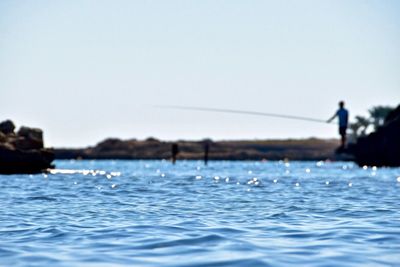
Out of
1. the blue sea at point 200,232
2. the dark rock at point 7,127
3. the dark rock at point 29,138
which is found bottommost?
the blue sea at point 200,232

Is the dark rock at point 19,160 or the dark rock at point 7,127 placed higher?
the dark rock at point 7,127

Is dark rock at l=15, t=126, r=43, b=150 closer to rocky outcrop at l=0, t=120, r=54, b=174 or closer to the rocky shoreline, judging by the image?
rocky outcrop at l=0, t=120, r=54, b=174

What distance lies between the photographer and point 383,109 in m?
Result: 119

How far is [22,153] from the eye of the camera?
41.0 m

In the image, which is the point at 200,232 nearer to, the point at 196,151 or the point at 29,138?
the point at 29,138

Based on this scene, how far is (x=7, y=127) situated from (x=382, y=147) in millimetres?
30106

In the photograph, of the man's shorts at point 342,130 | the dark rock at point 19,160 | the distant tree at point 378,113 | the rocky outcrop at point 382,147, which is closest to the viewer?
the man's shorts at point 342,130

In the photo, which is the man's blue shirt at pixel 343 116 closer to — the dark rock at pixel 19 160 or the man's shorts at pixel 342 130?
the man's shorts at pixel 342 130

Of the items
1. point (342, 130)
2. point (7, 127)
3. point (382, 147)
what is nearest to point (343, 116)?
point (342, 130)

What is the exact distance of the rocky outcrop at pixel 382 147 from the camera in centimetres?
5944

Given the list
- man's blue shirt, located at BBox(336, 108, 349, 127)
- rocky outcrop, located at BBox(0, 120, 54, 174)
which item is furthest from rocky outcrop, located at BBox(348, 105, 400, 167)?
rocky outcrop, located at BBox(0, 120, 54, 174)

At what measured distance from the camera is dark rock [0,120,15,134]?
150 feet

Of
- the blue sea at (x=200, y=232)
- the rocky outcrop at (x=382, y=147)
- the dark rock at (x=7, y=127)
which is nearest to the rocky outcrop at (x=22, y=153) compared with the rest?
the dark rock at (x=7, y=127)

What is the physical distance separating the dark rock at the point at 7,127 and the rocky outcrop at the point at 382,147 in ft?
87.9
